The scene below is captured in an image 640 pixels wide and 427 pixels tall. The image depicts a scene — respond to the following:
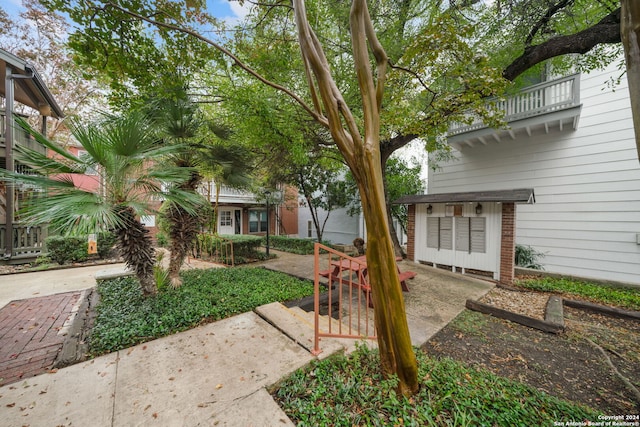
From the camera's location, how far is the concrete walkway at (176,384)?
1897mm

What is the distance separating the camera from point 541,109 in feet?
21.0

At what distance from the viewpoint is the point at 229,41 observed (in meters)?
5.36

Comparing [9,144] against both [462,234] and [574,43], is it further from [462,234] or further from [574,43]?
[574,43]

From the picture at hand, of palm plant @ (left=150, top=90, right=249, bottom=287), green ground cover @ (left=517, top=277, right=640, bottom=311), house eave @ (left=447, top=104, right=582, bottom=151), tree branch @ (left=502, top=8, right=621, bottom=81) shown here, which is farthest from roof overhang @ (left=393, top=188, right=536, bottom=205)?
palm plant @ (left=150, top=90, right=249, bottom=287)

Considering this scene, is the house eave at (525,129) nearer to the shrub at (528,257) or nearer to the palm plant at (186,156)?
the shrub at (528,257)

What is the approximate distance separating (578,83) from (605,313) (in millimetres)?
5628

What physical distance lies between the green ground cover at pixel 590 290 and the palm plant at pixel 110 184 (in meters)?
8.06

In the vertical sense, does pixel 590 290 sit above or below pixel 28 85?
below

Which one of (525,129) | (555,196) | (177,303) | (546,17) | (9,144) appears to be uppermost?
(546,17)

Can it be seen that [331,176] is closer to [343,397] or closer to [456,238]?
[456,238]

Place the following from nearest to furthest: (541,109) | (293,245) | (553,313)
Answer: (553,313), (541,109), (293,245)

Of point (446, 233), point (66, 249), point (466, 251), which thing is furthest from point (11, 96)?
point (466, 251)

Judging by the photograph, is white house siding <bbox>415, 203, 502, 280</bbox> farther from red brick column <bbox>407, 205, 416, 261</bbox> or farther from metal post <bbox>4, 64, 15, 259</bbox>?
metal post <bbox>4, 64, 15, 259</bbox>

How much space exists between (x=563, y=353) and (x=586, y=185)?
19.2 feet
